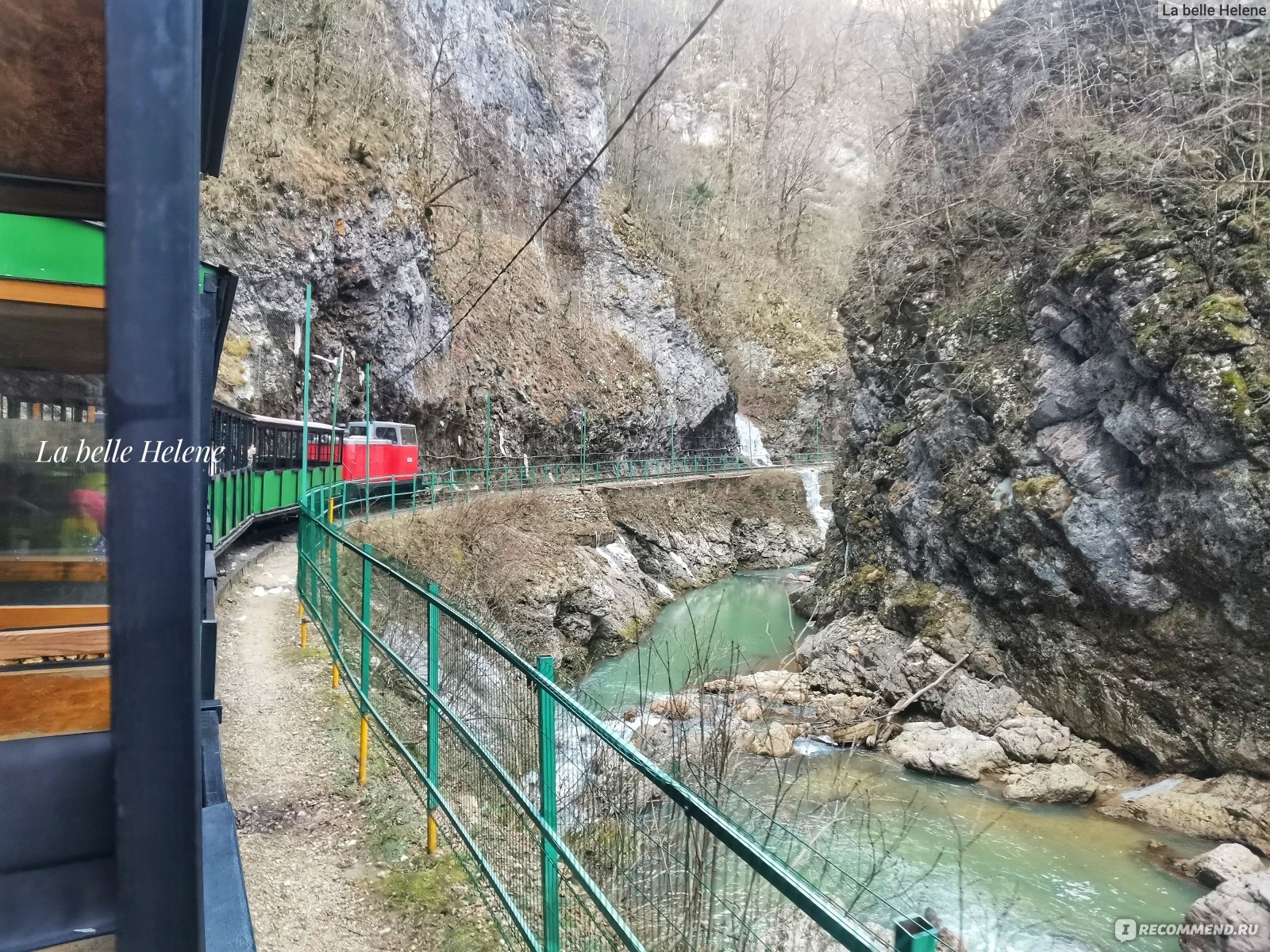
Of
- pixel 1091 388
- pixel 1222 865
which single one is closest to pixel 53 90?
pixel 1222 865

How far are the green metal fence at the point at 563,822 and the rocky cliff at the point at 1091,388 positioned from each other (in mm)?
10843

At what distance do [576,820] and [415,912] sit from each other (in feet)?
4.27

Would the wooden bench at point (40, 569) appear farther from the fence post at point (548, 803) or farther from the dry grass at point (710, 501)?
the dry grass at point (710, 501)

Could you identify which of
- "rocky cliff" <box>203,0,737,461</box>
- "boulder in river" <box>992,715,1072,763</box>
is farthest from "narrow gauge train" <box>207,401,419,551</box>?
"boulder in river" <box>992,715,1072,763</box>

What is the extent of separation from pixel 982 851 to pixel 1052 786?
91.3 inches

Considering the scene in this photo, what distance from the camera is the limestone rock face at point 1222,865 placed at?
8359mm

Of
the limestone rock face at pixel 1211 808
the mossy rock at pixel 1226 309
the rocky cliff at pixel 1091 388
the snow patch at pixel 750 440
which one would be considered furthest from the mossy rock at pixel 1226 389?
the snow patch at pixel 750 440

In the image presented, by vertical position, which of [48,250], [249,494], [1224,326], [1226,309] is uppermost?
[1226,309]

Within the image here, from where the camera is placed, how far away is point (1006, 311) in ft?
53.8

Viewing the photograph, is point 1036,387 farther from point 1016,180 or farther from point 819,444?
point 819,444

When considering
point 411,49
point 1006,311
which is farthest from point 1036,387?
point 411,49

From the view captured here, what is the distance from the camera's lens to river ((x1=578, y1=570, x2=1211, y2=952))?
7262 mm

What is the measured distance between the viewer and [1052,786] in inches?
425

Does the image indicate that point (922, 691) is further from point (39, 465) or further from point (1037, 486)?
point (39, 465)
